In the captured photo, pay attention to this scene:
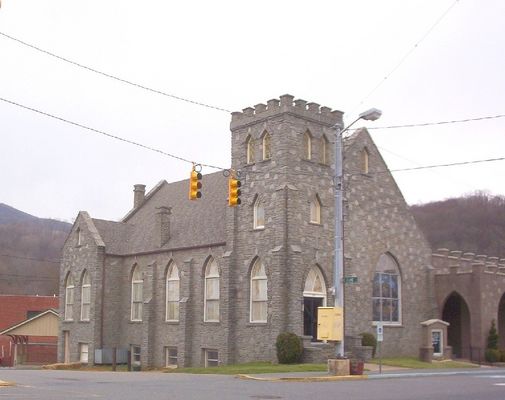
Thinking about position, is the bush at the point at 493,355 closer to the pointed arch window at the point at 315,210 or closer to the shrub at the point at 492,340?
the shrub at the point at 492,340

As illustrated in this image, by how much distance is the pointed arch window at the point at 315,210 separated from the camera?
3794cm

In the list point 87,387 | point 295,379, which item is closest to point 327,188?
point 295,379

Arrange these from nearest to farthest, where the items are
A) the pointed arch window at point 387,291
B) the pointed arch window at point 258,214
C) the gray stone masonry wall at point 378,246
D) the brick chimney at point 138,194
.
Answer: the pointed arch window at point 258,214
the gray stone masonry wall at point 378,246
the pointed arch window at point 387,291
the brick chimney at point 138,194

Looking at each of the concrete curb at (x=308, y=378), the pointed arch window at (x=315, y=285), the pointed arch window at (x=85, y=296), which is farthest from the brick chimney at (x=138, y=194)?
the concrete curb at (x=308, y=378)

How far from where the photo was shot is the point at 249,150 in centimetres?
3953

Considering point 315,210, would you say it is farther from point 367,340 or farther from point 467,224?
point 467,224

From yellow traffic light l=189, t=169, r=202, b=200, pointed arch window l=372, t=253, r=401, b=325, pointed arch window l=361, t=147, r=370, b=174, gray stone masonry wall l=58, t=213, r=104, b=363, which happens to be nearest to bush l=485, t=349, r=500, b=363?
pointed arch window l=372, t=253, r=401, b=325

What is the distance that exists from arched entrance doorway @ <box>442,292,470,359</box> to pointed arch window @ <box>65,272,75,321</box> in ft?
78.3

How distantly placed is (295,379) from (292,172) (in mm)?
13415

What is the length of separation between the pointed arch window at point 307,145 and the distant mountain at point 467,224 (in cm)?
7735

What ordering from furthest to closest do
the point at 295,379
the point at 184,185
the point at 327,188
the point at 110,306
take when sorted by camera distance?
the point at 184,185 < the point at 110,306 < the point at 327,188 < the point at 295,379

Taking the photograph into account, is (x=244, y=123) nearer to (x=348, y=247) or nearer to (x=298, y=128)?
(x=298, y=128)

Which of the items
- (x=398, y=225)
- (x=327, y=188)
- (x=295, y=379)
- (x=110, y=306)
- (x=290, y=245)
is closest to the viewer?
(x=295, y=379)

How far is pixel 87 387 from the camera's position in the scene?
21422mm
